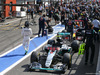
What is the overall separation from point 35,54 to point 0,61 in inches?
88.5

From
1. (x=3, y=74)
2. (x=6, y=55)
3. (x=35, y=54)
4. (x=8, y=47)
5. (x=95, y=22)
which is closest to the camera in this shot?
(x=3, y=74)

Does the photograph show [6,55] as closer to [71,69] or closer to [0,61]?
[0,61]

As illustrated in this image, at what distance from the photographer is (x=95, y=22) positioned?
17.3 meters

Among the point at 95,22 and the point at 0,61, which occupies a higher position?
the point at 95,22

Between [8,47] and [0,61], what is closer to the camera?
[0,61]

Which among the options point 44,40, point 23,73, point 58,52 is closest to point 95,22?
point 44,40

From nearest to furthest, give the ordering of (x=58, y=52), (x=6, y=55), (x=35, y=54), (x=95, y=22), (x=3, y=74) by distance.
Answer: (x=3, y=74)
(x=35, y=54)
(x=58, y=52)
(x=6, y=55)
(x=95, y=22)

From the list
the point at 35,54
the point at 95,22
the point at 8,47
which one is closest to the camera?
the point at 35,54

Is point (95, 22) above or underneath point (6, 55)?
above

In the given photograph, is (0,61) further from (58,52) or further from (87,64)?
(87,64)

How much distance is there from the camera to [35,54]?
11125 millimetres

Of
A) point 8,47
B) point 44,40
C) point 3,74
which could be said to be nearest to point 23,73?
point 3,74

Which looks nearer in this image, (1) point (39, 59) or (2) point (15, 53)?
(1) point (39, 59)

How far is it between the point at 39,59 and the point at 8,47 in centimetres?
504
